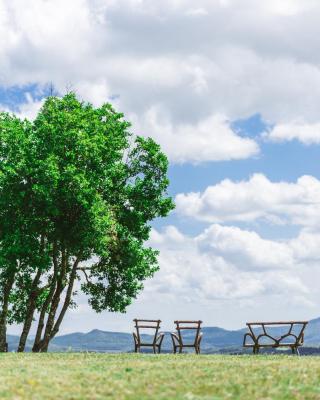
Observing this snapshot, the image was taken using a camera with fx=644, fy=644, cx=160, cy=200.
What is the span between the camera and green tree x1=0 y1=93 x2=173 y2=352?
3766cm

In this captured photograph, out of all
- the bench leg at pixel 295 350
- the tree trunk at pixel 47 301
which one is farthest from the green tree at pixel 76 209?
the bench leg at pixel 295 350

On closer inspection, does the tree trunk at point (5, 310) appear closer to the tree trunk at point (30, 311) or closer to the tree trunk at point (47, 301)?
the tree trunk at point (30, 311)

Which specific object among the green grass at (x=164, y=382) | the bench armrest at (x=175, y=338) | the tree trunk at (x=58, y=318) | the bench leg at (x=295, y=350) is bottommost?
the green grass at (x=164, y=382)

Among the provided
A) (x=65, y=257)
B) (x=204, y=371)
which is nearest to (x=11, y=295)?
(x=65, y=257)

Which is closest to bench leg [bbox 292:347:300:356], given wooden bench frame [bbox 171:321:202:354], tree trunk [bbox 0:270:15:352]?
wooden bench frame [bbox 171:321:202:354]

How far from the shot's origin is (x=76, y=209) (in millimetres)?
39000

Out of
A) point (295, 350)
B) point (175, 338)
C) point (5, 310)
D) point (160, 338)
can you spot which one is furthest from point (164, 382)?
point (5, 310)

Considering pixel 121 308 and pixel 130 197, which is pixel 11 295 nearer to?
pixel 121 308

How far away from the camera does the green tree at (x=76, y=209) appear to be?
3766 cm

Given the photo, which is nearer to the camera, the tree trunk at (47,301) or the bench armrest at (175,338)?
the bench armrest at (175,338)

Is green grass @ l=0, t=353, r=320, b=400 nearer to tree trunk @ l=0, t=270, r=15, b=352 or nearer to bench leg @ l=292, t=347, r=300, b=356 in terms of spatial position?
bench leg @ l=292, t=347, r=300, b=356

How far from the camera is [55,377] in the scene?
53.1 ft

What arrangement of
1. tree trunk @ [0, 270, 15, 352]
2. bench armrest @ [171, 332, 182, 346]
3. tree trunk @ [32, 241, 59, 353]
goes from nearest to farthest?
bench armrest @ [171, 332, 182, 346] < tree trunk @ [32, 241, 59, 353] < tree trunk @ [0, 270, 15, 352]

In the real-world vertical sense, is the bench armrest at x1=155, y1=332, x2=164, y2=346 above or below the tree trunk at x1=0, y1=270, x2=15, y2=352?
below
